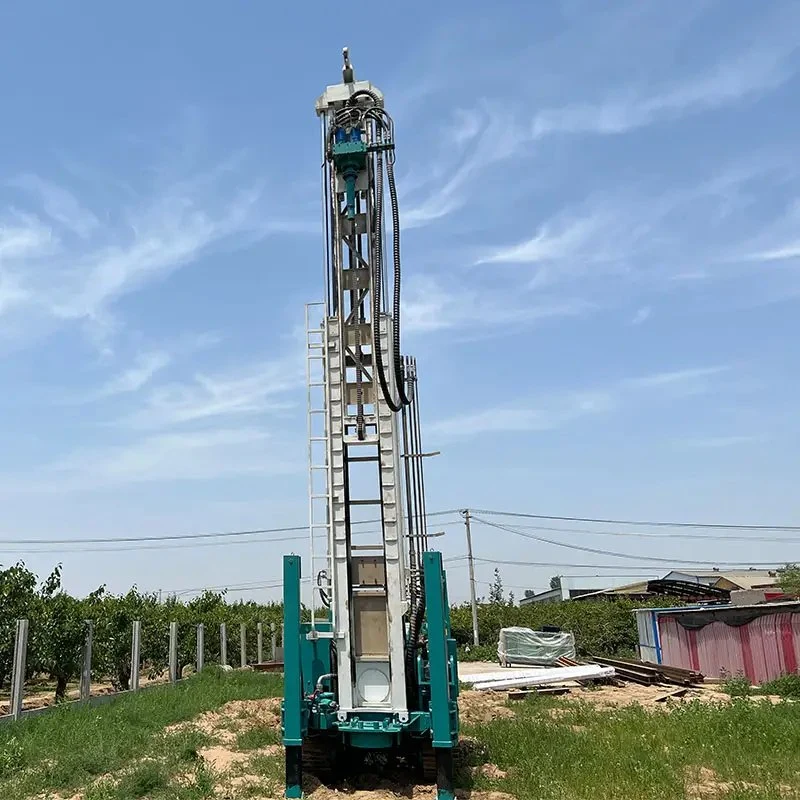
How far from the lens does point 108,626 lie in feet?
63.9

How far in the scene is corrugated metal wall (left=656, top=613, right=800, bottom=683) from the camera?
19062mm

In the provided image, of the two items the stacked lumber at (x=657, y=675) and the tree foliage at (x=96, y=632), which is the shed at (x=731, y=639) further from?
the tree foliage at (x=96, y=632)

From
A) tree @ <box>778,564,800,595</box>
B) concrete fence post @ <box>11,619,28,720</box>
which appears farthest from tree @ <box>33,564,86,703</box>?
tree @ <box>778,564,800,595</box>

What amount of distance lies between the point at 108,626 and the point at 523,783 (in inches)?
575

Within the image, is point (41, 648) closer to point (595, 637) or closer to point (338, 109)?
point (338, 109)

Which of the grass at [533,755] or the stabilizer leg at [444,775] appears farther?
the grass at [533,755]

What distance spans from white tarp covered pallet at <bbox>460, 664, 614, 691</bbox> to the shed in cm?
376

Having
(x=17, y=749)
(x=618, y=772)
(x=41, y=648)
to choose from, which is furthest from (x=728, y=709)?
(x=41, y=648)

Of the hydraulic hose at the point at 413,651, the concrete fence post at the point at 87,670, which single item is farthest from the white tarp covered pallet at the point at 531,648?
the hydraulic hose at the point at 413,651

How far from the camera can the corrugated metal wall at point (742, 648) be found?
750 inches

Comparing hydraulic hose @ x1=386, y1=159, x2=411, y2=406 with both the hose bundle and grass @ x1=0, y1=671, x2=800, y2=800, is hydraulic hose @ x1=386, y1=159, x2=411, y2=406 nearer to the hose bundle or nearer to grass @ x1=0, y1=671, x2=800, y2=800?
the hose bundle

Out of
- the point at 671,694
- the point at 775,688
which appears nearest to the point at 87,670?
the point at 671,694

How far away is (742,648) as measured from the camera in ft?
66.0

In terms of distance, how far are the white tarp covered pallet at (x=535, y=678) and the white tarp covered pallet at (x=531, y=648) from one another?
4.90 meters
